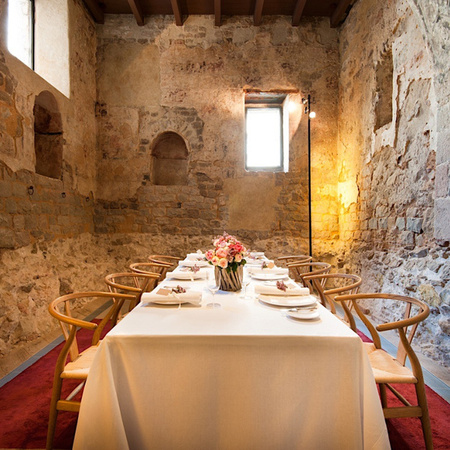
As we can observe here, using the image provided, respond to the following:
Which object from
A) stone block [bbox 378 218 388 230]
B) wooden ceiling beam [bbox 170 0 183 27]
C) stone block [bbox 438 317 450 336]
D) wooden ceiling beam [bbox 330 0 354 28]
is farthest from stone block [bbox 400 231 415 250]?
wooden ceiling beam [bbox 170 0 183 27]

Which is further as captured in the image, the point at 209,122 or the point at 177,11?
the point at 209,122

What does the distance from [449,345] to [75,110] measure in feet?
17.1

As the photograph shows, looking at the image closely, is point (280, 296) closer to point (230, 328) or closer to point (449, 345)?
point (230, 328)

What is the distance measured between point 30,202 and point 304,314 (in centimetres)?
317

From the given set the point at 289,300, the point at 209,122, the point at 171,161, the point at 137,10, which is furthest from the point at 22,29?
the point at 289,300

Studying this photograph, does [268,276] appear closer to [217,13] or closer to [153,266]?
[153,266]

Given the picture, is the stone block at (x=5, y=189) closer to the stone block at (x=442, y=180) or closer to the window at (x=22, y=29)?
the window at (x=22, y=29)

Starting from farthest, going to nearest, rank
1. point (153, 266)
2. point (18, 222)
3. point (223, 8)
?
point (223, 8), point (153, 266), point (18, 222)

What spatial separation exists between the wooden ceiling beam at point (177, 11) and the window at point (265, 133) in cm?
165

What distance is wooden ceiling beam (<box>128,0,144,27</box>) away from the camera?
4.84 m

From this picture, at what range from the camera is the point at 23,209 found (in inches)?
129

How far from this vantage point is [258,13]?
509cm

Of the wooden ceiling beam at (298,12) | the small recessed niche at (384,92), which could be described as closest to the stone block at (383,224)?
the small recessed niche at (384,92)

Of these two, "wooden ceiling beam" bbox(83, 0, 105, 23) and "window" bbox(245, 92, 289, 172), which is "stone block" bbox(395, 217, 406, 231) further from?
"wooden ceiling beam" bbox(83, 0, 105, 23)
